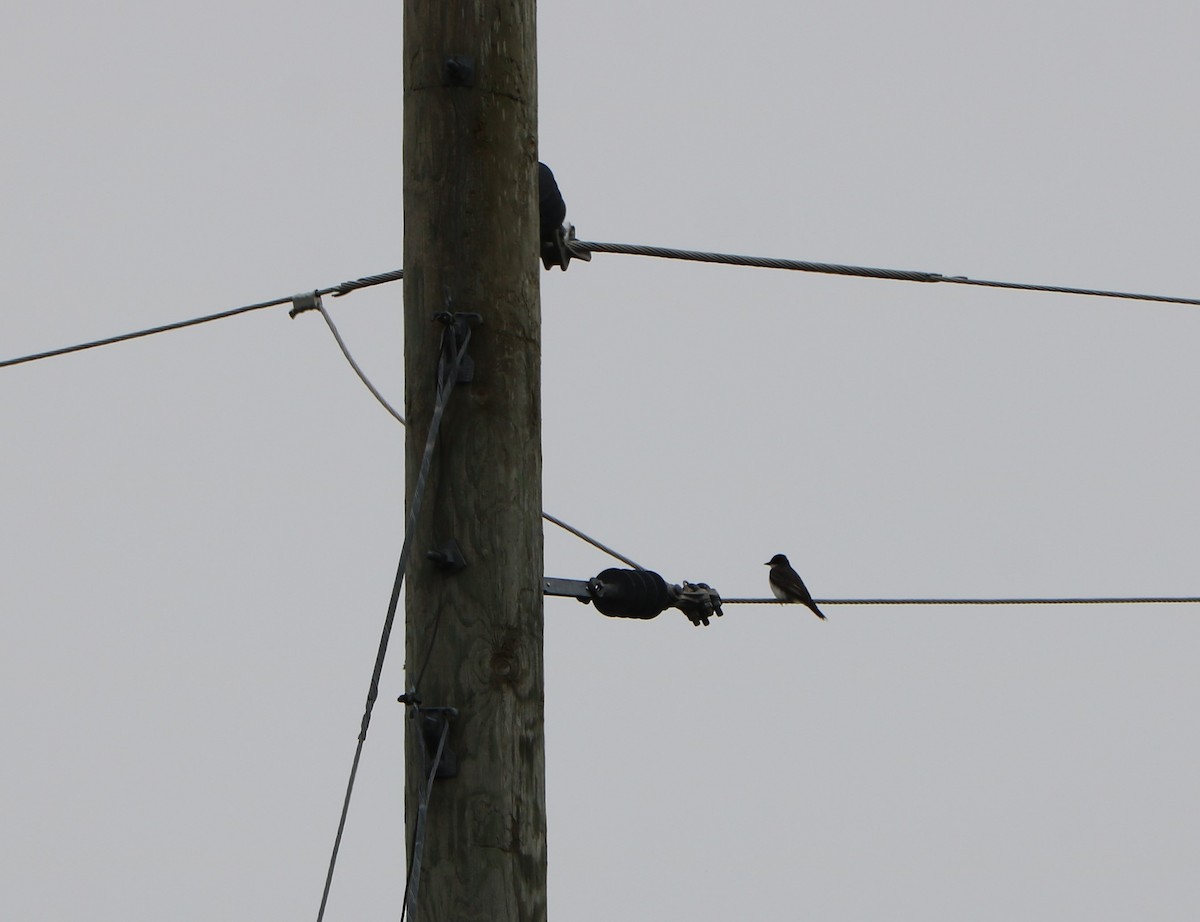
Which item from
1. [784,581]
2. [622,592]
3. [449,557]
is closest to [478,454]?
[449,557]

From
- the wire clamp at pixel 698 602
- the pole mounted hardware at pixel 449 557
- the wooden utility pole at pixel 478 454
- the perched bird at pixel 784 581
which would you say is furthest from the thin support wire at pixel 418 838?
the perched bird at pixel 784 581

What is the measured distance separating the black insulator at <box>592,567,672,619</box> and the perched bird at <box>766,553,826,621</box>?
542cm

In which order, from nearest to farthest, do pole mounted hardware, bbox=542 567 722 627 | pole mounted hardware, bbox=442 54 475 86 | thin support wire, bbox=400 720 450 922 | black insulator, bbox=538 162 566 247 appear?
thin support wire, bbox=400 720 450 922, pole mounted hardware, bbox=442 54 475 86, pole mounted hardware, bbox=542 567 722 627, black insulator, bbox=538 162 566 247

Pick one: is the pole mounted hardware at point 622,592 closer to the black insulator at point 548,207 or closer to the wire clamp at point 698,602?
the wire clamp at point 698,602

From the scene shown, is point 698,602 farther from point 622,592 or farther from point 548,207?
point 548,207

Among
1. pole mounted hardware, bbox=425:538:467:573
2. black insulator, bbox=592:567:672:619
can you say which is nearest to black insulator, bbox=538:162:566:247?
black insulator, bbox=592:567:672:619

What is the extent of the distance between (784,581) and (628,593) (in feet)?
20.5

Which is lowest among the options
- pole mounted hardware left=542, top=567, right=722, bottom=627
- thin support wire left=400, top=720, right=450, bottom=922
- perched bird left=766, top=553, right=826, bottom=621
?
thin support wire left=400, top=720, right=450, bottom=922

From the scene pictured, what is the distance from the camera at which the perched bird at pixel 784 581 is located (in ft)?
37.6

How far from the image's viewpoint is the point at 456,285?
16.4 ft

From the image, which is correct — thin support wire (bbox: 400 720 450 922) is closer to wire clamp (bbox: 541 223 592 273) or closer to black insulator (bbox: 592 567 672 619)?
black insulator (bbox: 592 567 672 619)

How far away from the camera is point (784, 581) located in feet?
38.9

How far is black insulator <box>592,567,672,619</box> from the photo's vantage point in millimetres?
5664

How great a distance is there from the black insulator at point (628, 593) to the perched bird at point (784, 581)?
213 inches
